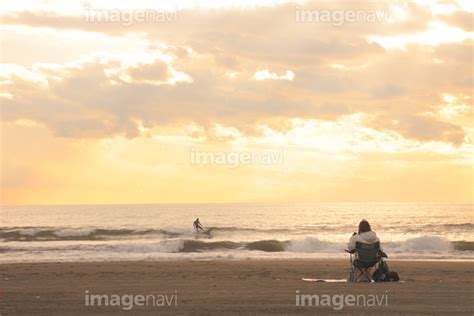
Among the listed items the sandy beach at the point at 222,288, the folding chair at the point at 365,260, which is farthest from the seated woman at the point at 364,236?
the sandy beach at the point at 222,288

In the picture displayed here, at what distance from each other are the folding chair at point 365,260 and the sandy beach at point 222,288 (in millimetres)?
558

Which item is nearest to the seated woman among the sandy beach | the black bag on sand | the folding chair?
the folding chair

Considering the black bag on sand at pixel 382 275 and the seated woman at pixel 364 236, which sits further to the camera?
the black bag on sand at pixel 382 275

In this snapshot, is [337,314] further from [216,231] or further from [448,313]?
[216,231]

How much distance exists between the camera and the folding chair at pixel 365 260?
1567 centimetres

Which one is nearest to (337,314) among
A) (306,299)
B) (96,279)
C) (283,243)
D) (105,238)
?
(306,299)

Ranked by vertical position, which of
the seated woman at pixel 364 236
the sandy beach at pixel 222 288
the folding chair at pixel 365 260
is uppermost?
the seated woman at pixel 364 236

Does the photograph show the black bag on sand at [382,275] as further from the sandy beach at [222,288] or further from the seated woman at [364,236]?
the seated woman at [364,236]

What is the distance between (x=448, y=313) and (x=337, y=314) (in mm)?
1797

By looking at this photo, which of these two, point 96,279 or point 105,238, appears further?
point 105,238

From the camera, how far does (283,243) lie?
42781mm

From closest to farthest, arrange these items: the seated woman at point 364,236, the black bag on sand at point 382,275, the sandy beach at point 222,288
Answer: the sandy beach at point 222,288
the seated woman at point 364,236
the black bag on sand at point 382,275

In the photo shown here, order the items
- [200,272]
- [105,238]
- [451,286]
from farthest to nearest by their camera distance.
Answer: [105,238], [200,272], [451,286]

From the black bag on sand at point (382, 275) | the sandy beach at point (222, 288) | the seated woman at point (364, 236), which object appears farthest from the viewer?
the black bag on sand at point (382, 275)
